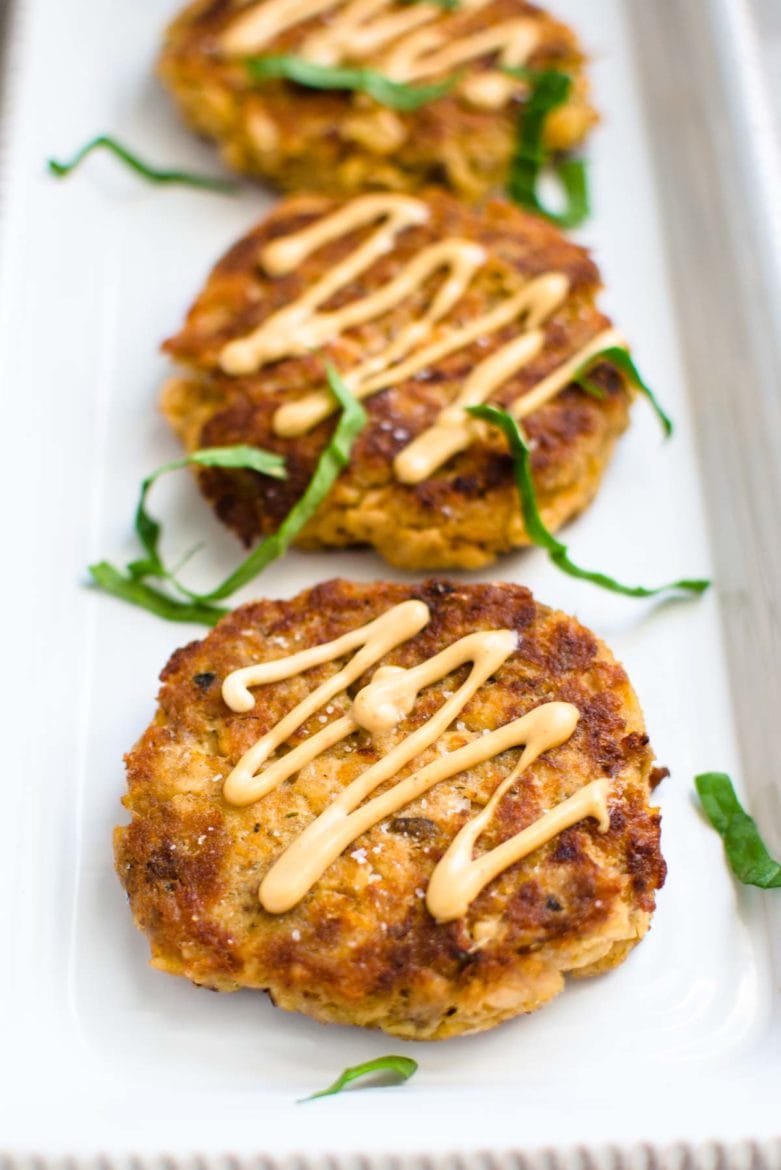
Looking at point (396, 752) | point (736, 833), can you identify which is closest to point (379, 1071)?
point (396, 752)

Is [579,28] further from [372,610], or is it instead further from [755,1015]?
[755,1015]

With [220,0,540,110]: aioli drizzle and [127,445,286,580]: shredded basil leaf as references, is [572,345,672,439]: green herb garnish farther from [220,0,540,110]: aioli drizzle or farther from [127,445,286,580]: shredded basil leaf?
[220,0,540,110]: aioli drizzle

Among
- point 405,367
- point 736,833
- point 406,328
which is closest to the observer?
point 736,833

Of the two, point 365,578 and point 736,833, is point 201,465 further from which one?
point 736,833

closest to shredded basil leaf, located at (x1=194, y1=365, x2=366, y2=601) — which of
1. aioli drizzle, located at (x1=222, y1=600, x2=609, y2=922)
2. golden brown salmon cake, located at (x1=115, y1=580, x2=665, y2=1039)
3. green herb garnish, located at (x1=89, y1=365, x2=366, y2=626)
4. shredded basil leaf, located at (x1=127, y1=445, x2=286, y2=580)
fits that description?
green herb garnish, located at (x1=89, y1=365, x2=366, y2=626)

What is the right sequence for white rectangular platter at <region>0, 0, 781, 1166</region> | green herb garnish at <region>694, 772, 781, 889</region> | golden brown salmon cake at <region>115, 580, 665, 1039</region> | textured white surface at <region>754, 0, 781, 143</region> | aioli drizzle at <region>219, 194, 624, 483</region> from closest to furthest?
white rectangular platter at <region>0, 0, 781, 1166</region>
golden brown salmon cake at <region>115, 580, 665, 1039</region>
green herb garnish at <region>694, 772, 781, 889</region>
aioli drizzle at <region>219, 194, 624, 483</region>
textured white surface at <region>754, 0, 781, 143</region>

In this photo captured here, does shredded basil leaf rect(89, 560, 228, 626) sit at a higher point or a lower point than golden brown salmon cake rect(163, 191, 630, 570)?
lower
